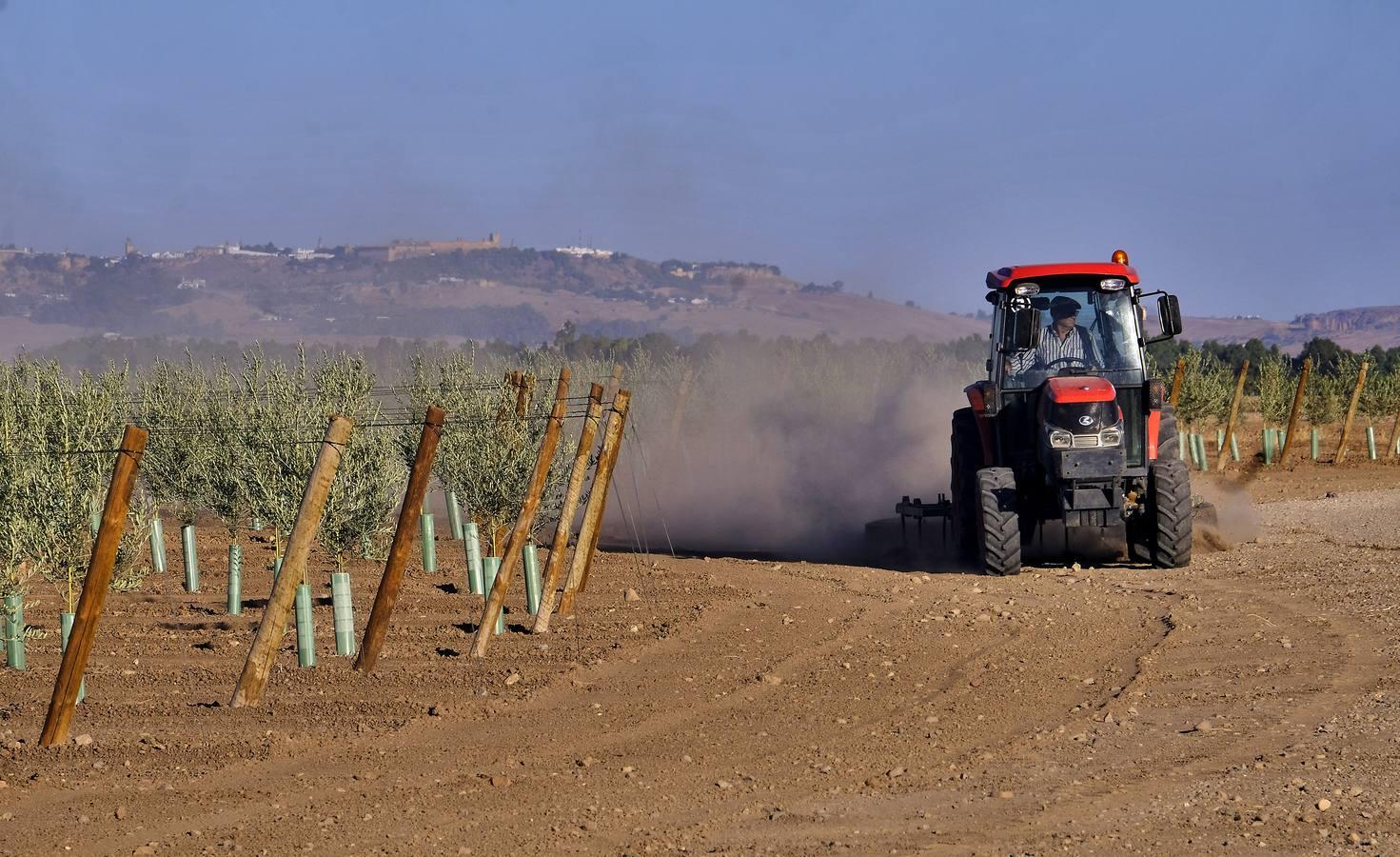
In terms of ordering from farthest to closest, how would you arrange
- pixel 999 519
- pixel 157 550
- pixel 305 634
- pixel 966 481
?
pixel 157 550
pixel 966 481
pixel 999 519
pixel 305 634

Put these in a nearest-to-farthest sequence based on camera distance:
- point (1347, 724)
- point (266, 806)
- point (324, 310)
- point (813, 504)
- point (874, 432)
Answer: point (266, 806)
point (1347, 724)
point (813, 504)
point (874, 432)
point (324, 310)

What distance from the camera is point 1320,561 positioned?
56.6 feet

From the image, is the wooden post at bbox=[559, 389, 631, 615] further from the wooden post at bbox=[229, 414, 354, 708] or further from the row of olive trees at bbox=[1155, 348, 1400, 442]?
the row of olive trees at bbox=[1155, 348, 1400, 442]

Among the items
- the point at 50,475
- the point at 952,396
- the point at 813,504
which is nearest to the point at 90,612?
the point at 50,475

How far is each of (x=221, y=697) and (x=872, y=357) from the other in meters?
48.8

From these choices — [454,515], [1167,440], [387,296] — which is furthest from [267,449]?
[387,296]

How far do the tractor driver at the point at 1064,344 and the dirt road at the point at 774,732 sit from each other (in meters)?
2.52

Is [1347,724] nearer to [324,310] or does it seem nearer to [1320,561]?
[1320,561]

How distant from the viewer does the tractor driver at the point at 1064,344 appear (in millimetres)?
16844

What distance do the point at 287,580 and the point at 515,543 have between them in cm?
321

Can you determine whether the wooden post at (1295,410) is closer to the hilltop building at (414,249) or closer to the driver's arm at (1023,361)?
the driver's arm at (1023,361)

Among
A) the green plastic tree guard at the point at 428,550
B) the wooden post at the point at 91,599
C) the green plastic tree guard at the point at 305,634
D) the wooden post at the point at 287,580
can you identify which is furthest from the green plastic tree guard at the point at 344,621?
the green plastic tree guard at the point at 428,550

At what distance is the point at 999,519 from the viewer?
1634 centimetres

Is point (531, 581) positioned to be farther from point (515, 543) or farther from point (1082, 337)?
point (1082, 337)
